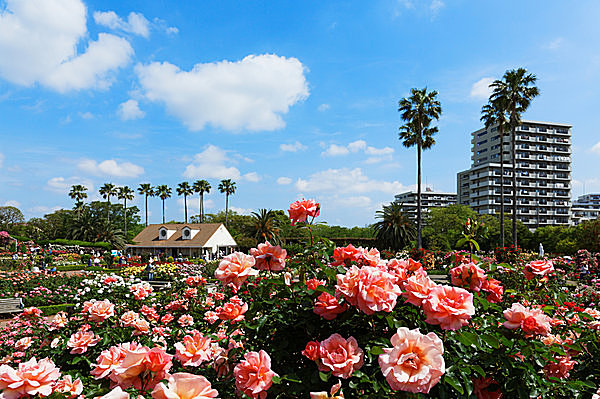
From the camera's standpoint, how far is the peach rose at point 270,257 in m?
2.20

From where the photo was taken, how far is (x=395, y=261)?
7.83 ft

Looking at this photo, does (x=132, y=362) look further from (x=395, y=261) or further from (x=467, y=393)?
(x=395, y=261)

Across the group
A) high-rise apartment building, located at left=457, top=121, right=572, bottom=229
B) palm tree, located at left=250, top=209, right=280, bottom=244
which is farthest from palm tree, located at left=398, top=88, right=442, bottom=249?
high-rise apartment building, located at left=457, top=121, right=572, bottom=229

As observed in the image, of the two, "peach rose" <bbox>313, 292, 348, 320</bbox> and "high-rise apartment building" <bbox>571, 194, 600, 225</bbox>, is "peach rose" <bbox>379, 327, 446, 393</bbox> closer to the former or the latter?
"peach rose" <bbox>313, 292, 348, 320</bbox>

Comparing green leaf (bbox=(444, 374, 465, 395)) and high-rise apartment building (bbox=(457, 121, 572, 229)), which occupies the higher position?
high-rise apartment building (bbox=(457, 121, 572, 229))

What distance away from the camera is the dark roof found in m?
40.4

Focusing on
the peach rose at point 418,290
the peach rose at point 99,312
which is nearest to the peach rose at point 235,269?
the peach rose at point 418,290

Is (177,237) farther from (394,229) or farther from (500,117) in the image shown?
(500,117)

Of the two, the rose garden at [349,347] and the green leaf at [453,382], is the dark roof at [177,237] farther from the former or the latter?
the green leaf at [453,382]

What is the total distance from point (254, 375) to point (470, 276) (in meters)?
1.30

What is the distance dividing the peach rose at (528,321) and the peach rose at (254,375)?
1201mm

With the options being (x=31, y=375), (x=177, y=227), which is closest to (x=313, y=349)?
(x=31, y=375)

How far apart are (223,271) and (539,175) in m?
83.8

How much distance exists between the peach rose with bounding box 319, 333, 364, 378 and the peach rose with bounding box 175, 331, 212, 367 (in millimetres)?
710
